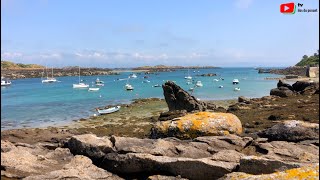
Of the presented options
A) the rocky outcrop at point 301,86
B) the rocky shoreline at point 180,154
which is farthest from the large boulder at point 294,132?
the rocky outcrop at point 301,86

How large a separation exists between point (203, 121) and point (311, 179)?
11.9 m

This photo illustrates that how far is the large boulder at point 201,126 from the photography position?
59.2 feet

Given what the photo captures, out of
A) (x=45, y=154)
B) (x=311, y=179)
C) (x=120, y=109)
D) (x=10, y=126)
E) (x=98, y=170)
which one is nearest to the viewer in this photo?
(x=311, y=179)

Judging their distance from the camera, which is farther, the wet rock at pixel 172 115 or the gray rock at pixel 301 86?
the gray rock at pixel 301 86

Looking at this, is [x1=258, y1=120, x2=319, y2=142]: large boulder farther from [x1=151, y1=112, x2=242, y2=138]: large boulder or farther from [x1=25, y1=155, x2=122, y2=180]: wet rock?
[x1=25, y1=155, x2=122, y2=180]: wet rock

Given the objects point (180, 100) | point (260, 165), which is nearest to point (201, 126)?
point (260, 165)

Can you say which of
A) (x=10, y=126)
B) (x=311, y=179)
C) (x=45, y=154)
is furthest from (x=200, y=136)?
(x=10, y=126)

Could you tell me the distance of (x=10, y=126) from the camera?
4538cm

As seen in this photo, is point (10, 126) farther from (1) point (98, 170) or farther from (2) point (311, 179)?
(2) point (311, 179)

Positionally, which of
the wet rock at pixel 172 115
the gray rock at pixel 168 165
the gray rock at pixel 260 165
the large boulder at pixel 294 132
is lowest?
the wet rock at pixel 172 115

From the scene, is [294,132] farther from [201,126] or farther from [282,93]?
[282,93]

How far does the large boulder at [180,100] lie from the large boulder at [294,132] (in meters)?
22.0

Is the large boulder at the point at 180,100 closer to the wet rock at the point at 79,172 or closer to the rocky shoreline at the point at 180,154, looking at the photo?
the rocky shoreline at the point at 180,154

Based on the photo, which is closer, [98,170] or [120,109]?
[98,170]
